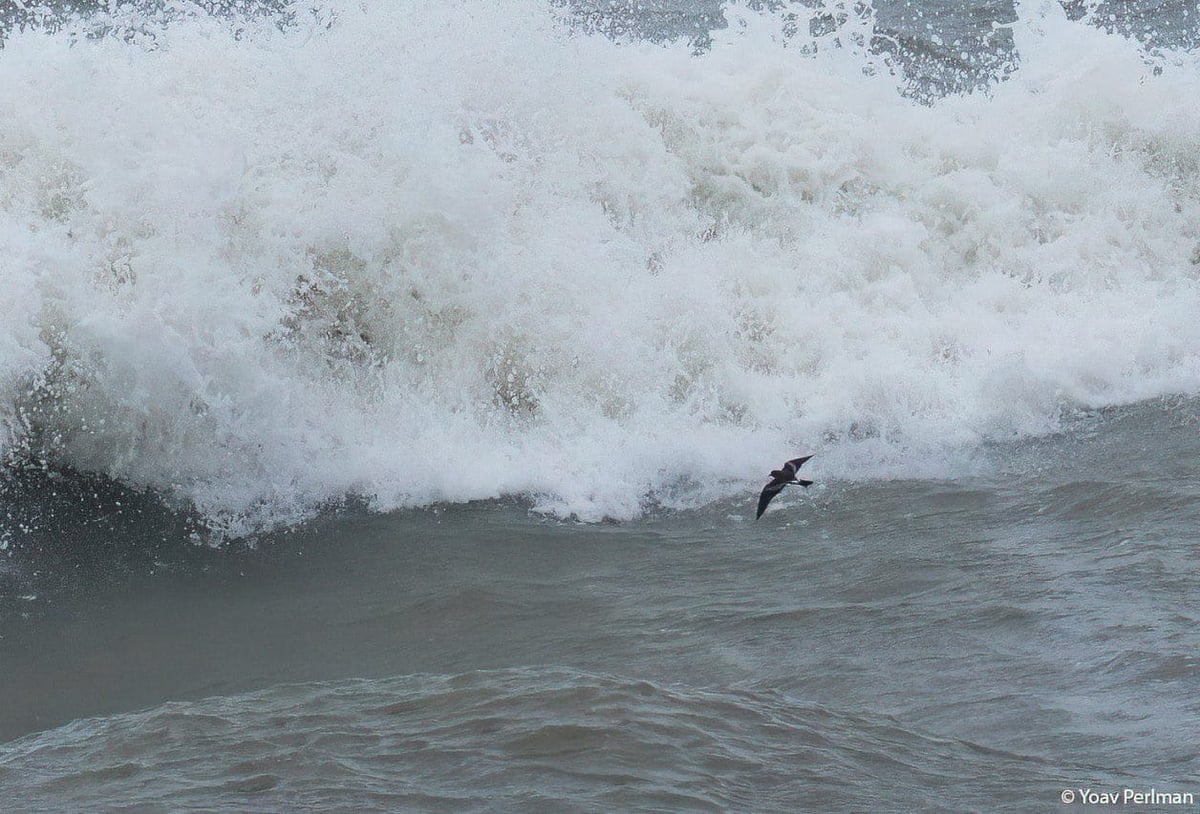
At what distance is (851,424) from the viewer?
22.3 ft

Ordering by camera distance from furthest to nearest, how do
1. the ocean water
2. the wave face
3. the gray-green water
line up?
the wave face, the ocean water, the gray-green water

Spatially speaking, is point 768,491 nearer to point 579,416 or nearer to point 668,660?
point 668,660

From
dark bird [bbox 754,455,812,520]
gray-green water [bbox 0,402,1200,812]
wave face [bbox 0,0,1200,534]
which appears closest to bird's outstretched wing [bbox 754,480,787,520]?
dark bird [bbox 754,455,812,520]

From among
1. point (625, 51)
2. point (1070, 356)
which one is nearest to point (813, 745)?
point (1070, 356)

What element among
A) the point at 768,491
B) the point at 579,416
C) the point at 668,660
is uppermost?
the point at 768,491

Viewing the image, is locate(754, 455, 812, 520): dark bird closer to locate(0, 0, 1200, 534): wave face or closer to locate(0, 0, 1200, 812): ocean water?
locate(0, 0, 1200, 812): ocean water

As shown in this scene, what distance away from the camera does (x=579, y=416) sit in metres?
6.71

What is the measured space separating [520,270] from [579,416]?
2.98ft

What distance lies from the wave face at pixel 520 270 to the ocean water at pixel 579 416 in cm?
3

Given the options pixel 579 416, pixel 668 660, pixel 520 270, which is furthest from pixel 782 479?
pixel 520 270

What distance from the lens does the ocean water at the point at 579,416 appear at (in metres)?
3.73

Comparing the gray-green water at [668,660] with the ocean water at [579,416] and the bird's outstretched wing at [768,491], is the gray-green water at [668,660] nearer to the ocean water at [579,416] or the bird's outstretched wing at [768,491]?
the ocean water at [579,416]

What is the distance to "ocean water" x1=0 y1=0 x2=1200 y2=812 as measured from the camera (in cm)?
373

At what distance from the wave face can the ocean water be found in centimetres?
3
